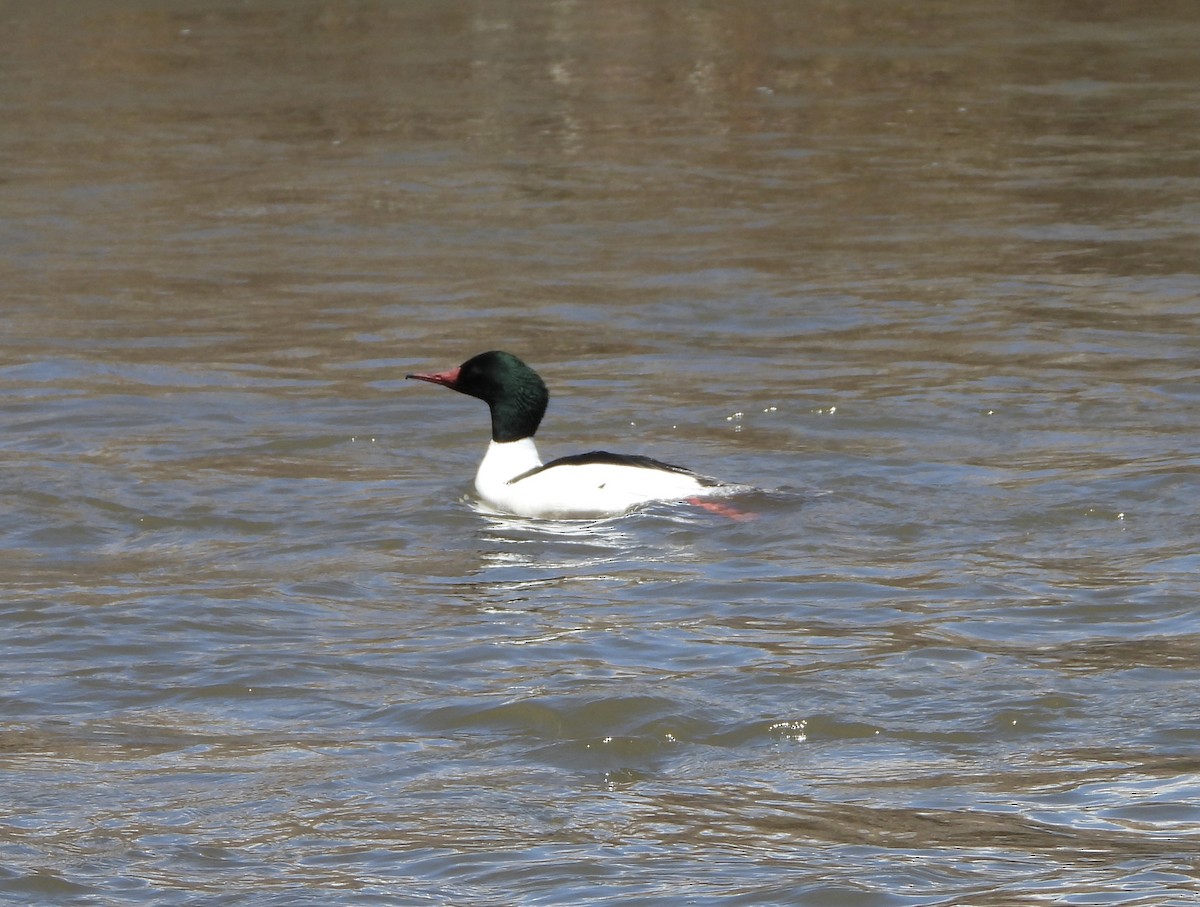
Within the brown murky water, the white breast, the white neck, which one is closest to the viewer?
the brown murky water

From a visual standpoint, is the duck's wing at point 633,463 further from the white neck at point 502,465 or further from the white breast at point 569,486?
the white neck at point 502,465

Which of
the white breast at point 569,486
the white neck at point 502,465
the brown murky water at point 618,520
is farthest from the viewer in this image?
the white neck at point 502,465

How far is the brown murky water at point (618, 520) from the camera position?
19.4ft

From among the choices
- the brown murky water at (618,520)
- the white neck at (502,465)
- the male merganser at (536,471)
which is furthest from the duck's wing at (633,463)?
the white neck at (502,465)

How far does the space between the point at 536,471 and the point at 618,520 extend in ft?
2.09

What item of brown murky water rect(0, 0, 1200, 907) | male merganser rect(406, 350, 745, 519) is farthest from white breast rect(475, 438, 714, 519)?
brown murky water rect(0, 0, 1200, 907)

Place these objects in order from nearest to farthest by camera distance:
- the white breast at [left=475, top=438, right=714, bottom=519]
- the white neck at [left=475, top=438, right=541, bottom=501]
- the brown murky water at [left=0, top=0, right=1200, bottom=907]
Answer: the brown murky water at [left=0, top=0, right=1200, bottom=907]
the white breast at [left=475, top=438, right=714, bottom=519]
the white neck at [left=475, top=438, right=541, bottom=501]

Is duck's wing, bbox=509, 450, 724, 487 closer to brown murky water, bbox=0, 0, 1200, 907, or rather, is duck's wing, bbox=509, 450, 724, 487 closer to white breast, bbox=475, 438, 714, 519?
white breast, bbox=475, 438, 714, 519

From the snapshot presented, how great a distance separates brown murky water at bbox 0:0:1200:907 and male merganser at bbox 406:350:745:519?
0.18 metres

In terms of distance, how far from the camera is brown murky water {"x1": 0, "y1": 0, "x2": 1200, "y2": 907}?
232 inches

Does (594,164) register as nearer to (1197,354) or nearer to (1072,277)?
(1072,277)

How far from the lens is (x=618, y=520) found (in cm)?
974

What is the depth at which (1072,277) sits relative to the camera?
49.1 ft

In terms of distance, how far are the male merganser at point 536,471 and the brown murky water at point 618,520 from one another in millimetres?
179
